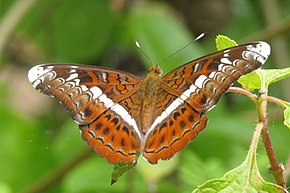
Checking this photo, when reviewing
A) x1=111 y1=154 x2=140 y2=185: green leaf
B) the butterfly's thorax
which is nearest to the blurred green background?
the butterfly's thorax

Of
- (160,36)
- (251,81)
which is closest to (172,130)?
(251,81)

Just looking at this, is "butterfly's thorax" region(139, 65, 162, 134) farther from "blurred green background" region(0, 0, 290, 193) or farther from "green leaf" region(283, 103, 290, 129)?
"blurred green background" region(0, 0, 290, 193)

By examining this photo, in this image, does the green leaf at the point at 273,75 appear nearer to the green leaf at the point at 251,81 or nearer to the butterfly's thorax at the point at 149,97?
the green leaf at the point at 251,81

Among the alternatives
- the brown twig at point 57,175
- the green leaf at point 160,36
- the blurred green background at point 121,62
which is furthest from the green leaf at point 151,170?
the green leaf at point 160,36

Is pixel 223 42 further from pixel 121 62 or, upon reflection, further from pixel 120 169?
pixel 121 62

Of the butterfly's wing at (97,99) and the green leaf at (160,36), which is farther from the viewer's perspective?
the green leaf at (160,36)

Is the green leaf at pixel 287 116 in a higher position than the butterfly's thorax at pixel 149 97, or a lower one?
lower
